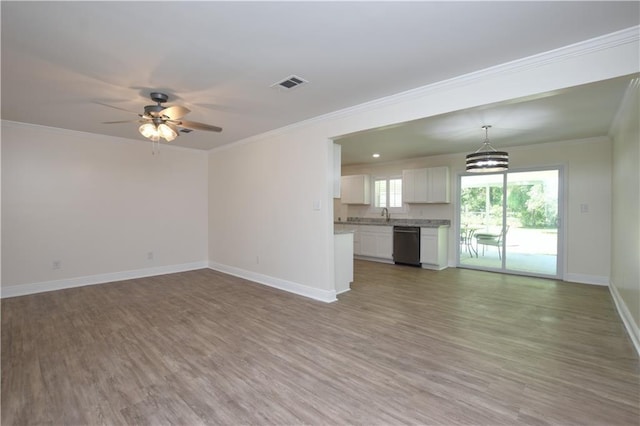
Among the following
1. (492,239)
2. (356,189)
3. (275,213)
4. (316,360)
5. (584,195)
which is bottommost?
(316,360)

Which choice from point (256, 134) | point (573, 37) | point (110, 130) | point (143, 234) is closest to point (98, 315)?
point (143, 234)

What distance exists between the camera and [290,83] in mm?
2990

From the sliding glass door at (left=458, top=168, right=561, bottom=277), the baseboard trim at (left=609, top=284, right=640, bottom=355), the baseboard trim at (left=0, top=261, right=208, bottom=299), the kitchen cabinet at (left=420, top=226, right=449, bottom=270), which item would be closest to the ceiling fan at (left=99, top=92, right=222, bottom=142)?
the baseboard trim at (left=0, top=261, right=208, bottom=299)

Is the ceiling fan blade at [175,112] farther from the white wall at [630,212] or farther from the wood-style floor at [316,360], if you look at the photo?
the white wall at [630,212]

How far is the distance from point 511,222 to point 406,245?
2.07 meters

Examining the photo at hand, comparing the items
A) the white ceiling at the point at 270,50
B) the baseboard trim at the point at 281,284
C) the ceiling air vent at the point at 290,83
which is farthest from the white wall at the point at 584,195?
the ceiling air vent at the point at 290,83

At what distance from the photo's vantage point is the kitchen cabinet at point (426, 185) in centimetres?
641

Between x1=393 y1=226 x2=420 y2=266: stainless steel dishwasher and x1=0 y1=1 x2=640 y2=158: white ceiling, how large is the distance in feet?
10.1

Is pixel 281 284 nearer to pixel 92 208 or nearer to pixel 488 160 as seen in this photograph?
pixel 92 208

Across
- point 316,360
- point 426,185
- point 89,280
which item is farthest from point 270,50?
point 426,185

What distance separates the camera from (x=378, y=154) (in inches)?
255

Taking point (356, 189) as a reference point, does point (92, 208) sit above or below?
below

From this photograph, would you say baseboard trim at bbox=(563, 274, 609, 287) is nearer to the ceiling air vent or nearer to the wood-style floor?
the wood-style floor

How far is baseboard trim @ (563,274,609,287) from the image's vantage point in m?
4.94
